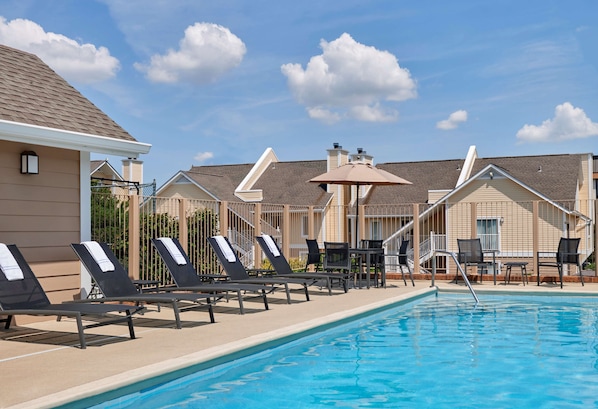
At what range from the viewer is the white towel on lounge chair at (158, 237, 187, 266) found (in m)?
10.2

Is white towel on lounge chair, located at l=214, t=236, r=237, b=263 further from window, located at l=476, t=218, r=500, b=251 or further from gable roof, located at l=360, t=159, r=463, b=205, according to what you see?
gable roof, located at l=360, t=159, r=463, b=205

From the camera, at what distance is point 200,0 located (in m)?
19.1

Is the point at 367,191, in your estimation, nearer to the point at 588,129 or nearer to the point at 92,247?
the point at 588,129

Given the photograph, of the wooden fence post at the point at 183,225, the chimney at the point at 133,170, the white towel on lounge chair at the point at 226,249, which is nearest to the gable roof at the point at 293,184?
the chimney at the point at 133,170

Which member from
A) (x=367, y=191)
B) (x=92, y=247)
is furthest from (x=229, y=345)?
(x=367, y=191)

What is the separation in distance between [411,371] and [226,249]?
5216mm

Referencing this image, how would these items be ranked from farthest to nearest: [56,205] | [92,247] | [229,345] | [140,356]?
[56,205] → [92,247] → [229,345] → [140,356]

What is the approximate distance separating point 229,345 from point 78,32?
1508 cm

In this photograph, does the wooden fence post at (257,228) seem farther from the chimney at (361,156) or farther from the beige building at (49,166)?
the chimney at (361,156)

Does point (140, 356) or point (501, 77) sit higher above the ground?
point (501, 77)

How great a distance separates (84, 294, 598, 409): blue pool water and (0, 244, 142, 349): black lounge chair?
4.37 ft

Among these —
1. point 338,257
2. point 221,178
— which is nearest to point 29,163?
point 338,257

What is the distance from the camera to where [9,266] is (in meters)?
7.63

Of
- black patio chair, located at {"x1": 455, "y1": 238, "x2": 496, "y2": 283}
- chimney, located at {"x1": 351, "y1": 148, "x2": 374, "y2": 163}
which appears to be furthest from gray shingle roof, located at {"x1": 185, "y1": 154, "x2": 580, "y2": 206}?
black patio chair, located at {"x1": 455, "y1": 238, "x2": 496, "y2": 283}
